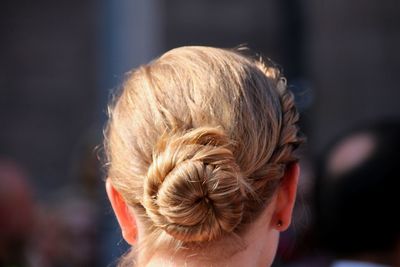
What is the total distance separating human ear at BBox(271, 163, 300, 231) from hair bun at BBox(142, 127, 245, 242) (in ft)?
0.44

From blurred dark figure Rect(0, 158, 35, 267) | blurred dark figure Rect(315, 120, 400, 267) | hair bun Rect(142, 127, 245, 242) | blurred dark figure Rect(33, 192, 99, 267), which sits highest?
hair bun Rect(142, 127, 245, 242)

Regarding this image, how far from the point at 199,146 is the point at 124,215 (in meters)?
0.26

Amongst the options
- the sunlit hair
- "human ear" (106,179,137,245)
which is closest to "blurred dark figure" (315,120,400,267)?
the sunlit hair

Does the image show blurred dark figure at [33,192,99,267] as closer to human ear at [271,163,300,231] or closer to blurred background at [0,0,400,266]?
blurred background at [0,0,400,266]

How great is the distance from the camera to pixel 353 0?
8.23m

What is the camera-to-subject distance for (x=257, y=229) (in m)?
1.79

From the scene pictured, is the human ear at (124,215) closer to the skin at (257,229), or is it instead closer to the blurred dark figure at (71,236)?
the skin at (257,229)

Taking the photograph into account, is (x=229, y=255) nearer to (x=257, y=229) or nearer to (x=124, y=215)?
(x=257, y=229)

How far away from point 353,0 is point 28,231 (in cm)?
463

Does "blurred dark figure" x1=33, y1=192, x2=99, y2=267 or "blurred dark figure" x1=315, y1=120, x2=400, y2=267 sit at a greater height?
"blurred dark figure" x1=315, y1=120, x2=400, y2=267

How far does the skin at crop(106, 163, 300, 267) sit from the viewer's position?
1.76m

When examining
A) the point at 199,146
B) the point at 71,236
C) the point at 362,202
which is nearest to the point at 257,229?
the point at 199,146

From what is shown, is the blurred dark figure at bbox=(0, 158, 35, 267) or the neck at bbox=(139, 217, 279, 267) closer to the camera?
the neck at bbox=(139, 217, 279, 267)

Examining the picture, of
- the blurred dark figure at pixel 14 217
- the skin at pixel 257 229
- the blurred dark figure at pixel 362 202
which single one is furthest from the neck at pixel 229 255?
the blurred dark figure at pixel 14 217
